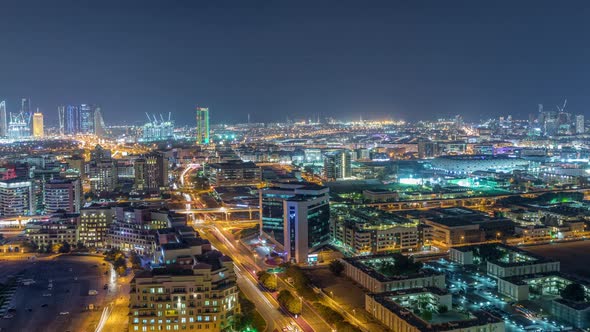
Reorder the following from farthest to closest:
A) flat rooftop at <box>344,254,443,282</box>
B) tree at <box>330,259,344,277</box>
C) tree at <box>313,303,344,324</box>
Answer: tree at <box>330,259,344,277</box> → flat rooftop at <box>344,254,443,282</box> → tree at <box>313,303,344,324</box>

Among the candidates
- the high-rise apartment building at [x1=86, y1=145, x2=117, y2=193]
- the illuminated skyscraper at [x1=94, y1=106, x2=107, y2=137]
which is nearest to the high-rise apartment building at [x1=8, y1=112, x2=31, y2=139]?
the illuminated skyscraper at [x1=94, y1=106, x2=107, y2=137]

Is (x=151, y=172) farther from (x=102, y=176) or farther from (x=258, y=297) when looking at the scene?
(x=258, y=297)

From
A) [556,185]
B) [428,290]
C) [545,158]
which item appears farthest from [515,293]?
[545,158]

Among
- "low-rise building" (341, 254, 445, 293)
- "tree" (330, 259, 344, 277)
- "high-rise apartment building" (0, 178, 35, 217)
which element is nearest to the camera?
"low-rise building" (341, 254, 445, 293)

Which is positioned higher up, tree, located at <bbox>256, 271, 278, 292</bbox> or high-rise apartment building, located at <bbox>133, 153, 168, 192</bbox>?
high-rise apartment building, located at <bbox>133, 153, 168, 192</bbox>

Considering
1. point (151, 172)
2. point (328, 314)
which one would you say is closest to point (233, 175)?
point (151, 172)

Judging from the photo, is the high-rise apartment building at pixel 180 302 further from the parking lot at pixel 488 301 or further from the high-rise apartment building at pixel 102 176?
the high-rise apartment building at pixel 102 176

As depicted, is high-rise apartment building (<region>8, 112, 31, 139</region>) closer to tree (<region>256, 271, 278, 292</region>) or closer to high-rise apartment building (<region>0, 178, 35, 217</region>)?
high-rise apartment building (<region>0, 178, 35, 217</region>)
